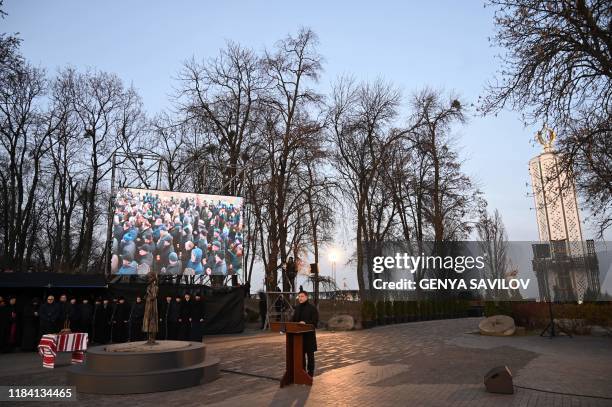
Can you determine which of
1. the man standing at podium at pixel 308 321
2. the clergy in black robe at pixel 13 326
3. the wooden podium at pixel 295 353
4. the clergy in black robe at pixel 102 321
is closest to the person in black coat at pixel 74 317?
the clergy in black robe at pixel 102 321

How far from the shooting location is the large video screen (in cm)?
1625

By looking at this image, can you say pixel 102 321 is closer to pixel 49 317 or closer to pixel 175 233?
pixel 49 317

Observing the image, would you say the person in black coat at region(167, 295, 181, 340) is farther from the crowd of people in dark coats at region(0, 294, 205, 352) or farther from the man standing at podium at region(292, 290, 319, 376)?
the man standing at podium at region(292, 290, 319, 376)

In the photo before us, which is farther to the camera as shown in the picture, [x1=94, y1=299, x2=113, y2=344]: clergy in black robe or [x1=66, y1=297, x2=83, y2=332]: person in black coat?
[x1=94, y1=299, x2=113, y2=344]: clergy in black robe

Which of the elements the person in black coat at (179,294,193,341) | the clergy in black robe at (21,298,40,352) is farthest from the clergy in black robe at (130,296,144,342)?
the clergy in black robe at (21,298,40,352)

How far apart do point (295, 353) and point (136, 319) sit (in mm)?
8744

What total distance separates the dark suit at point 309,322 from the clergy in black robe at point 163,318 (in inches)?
315

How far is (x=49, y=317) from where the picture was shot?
46.3 feet

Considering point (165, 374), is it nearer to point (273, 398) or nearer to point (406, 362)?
point (273, 398)

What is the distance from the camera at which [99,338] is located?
15836mm

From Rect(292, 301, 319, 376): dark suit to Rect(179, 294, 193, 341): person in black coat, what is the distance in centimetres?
756

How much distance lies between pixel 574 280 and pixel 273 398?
49.4 ft

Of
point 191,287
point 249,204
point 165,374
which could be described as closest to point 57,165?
point 249,204

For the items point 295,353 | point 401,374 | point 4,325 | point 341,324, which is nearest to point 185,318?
point 4,325
